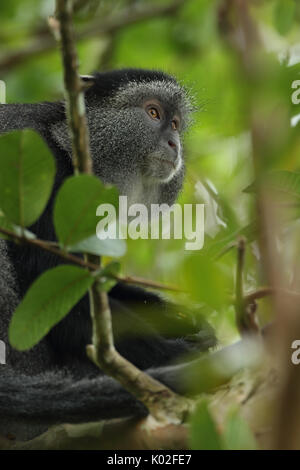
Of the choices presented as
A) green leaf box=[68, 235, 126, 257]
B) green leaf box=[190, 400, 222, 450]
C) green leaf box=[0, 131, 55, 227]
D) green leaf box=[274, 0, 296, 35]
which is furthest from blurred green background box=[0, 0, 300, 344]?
green leaf box=[190, 400, 222, 450]

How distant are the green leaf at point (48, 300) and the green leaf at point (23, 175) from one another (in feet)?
0.74

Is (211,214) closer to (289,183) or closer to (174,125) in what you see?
(289,183)

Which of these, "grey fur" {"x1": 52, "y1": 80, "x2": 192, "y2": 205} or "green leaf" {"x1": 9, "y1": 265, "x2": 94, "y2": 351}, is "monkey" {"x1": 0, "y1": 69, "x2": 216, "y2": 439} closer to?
"grey fur" {"x1": 52, "y1": 80, "x2": 192, "y2": 205}

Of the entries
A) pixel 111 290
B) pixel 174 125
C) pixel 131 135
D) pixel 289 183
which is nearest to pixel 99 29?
pixel 174 125

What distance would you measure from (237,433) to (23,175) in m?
0.99

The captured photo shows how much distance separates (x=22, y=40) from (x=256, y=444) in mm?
8222

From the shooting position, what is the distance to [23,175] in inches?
82.0

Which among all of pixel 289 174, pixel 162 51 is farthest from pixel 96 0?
pixel 289 174

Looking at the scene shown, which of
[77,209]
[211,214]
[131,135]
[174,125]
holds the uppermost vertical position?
[174,125]

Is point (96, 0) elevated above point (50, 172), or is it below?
above

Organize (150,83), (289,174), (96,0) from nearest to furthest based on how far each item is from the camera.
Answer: (289,174) → (150,83) → (96,0)
